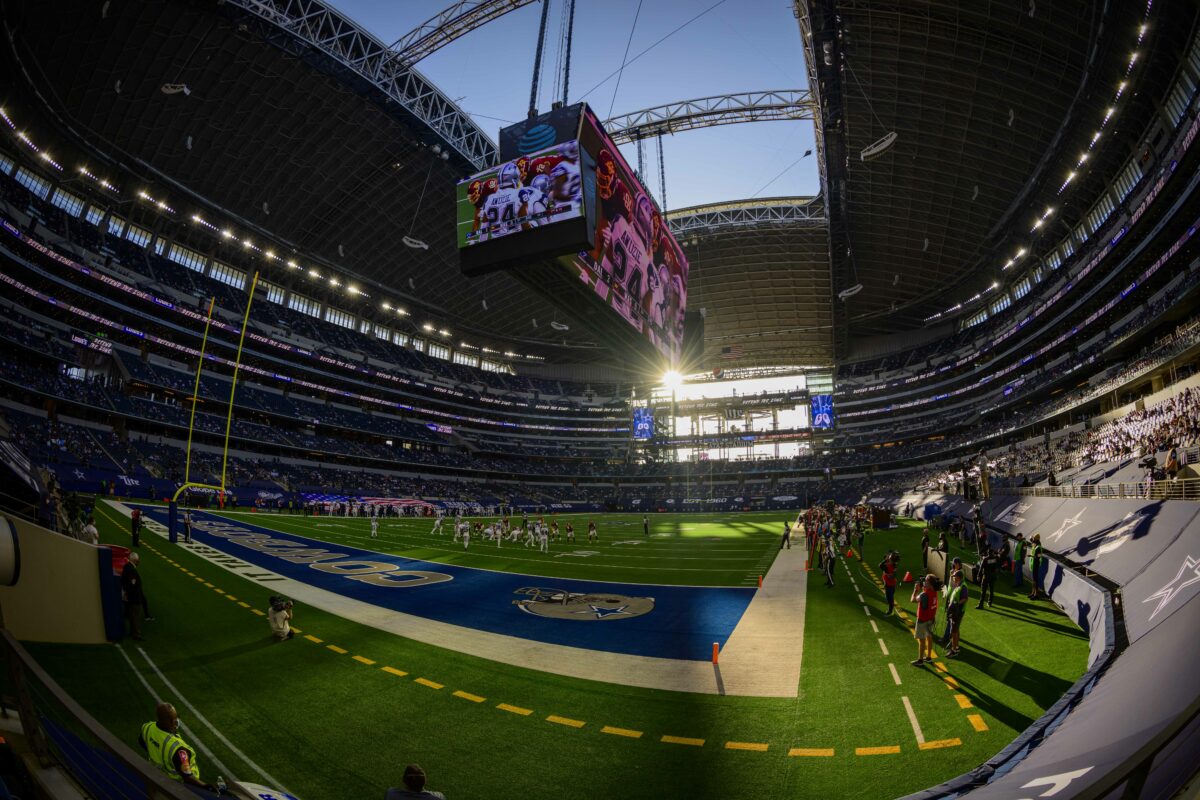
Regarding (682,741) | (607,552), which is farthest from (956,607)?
(607,552)

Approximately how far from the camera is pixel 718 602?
1582 centimetres

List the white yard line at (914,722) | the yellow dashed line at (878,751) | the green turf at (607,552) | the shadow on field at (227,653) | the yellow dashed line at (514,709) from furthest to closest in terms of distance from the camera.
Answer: the green turf at (607,552) < the shadow on field at (227,653) < the yellow dashed line at (514,709) < the white yard line at (914,722) < the yellow dashed line at (878,751)

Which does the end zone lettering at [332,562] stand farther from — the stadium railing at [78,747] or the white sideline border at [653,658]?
the stadium railing at [78,747]

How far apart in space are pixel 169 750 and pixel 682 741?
5.71 metres

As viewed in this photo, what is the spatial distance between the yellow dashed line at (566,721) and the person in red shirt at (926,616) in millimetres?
6359

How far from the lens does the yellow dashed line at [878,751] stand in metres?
6.83

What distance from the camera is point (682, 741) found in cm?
733

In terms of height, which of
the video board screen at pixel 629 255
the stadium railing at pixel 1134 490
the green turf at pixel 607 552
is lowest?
the green turf at pixel 607 552

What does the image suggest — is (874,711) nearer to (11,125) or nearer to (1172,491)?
(1172,491)

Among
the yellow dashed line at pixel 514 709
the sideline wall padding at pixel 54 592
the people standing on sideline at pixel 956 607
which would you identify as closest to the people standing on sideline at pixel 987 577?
the people standing on sideline at pixel 956 607

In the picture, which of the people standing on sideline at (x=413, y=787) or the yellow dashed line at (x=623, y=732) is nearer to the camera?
the people standing on sideline at (x=413, y=787)

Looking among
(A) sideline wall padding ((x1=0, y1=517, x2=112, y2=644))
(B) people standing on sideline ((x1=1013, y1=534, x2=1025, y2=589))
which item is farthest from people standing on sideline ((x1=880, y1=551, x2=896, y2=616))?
(A) sideline wall padding ((x1=0, y1=517, x2=112, y2=644))

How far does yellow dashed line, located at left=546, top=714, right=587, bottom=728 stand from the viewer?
7.84 m

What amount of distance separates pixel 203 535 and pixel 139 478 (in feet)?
73.0
